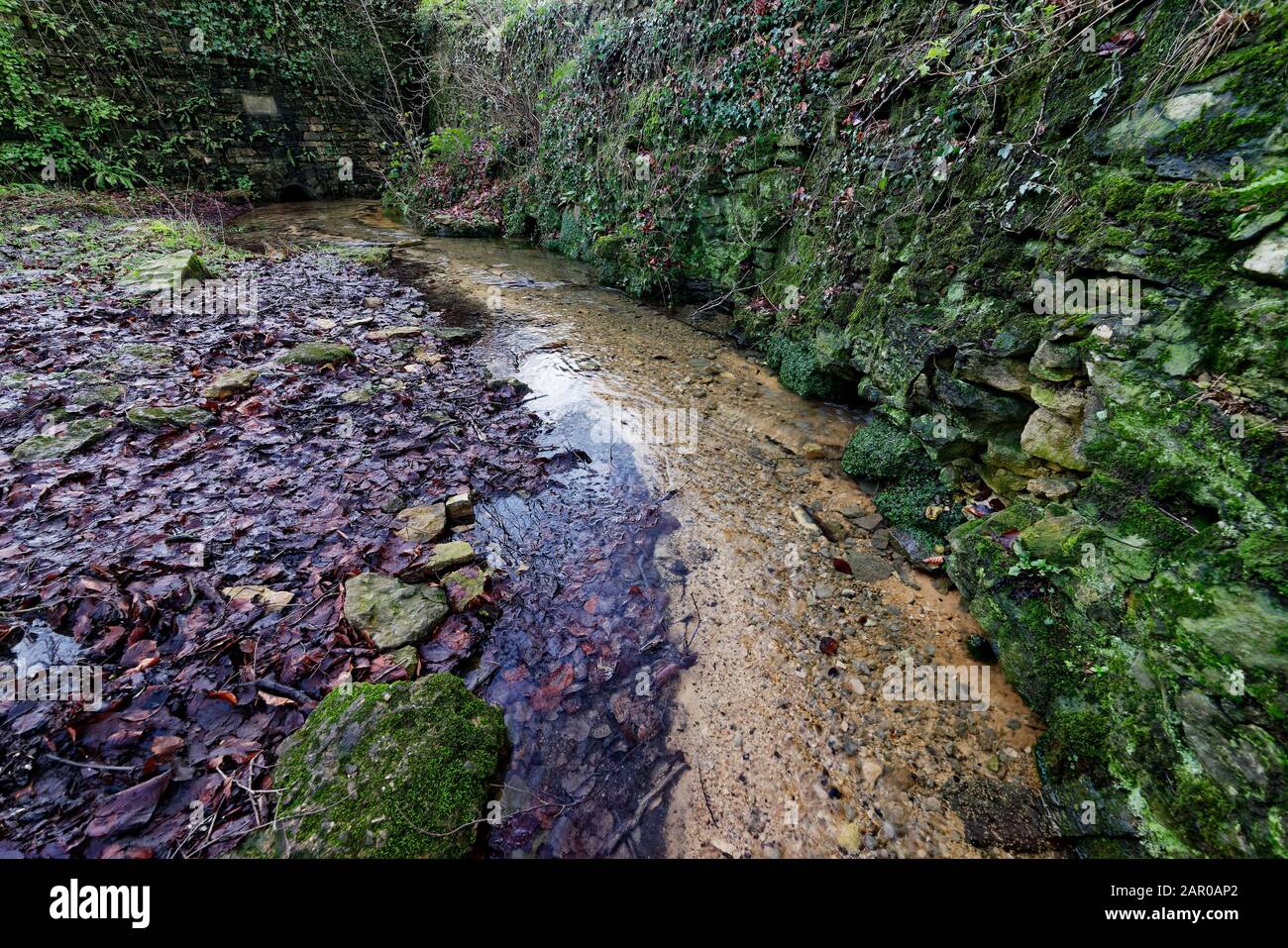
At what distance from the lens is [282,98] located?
14.1m

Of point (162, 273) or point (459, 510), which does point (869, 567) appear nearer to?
point (459, 510)

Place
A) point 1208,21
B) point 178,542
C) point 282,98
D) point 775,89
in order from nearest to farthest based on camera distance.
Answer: point 1208,21 → point 178,542 → point 775,89 → point 282,98

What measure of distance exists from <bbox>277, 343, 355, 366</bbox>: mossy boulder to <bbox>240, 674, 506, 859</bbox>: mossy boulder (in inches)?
165

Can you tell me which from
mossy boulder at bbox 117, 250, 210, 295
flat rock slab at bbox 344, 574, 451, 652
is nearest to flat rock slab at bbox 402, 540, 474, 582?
flat rock slab at bbox 344, 574, 451, 652

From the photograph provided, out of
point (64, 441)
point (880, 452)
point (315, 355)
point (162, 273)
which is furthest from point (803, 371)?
point (162, 273)

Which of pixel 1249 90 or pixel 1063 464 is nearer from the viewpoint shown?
pixel 1249 90

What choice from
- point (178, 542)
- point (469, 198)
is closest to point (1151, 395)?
point (178, 542)

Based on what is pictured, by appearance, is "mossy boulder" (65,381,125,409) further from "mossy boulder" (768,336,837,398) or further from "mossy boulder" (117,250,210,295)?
"mossy boulder" (768,336,837,398)

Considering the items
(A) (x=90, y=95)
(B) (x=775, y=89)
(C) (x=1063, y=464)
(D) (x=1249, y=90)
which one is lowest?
(C) (x=1063, y=464)

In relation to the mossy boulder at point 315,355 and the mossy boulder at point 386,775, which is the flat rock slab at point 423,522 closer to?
the mossy boulder at point 386,775

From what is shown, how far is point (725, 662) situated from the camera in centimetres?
285

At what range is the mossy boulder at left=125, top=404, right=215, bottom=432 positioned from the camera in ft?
12.4
